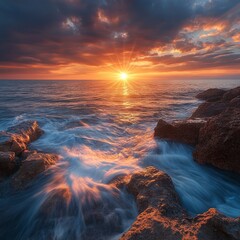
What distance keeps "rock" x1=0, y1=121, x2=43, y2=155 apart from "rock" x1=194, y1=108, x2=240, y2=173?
19.9 feet

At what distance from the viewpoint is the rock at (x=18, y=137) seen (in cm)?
662

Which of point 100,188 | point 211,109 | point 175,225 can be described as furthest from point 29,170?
point 211,109

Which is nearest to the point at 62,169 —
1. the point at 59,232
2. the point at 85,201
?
the point at 85,201

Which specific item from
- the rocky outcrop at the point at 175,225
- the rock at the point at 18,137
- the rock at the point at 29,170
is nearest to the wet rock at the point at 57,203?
the rock at the point at 29,170

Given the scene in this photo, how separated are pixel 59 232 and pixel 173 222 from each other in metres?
2.28

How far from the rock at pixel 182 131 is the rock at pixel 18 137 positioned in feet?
18.1

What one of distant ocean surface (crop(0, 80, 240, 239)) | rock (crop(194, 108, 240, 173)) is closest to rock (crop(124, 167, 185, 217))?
distant ocean surface (crop(0, 80, 240, 239))

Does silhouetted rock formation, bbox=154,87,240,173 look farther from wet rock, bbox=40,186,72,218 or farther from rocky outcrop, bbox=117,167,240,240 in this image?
wet rock, bbox=40,186,72,218

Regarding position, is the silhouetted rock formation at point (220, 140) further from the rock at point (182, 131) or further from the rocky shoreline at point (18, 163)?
the rocky shoreline at point (18, 163)

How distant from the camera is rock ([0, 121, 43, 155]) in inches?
260

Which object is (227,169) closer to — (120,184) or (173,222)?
(120,184)

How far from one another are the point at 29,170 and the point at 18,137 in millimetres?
2672

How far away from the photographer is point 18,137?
25.0 feet

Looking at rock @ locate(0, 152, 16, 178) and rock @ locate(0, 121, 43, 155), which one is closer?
rock @ locate(0, 152, 16, 178)
